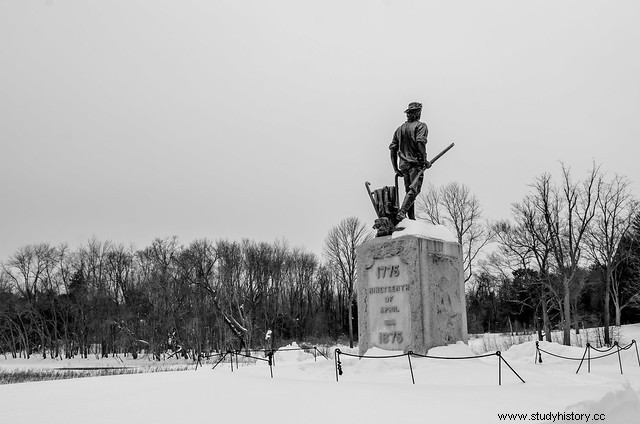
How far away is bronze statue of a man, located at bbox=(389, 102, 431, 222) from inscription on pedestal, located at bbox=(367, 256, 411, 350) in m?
1.47

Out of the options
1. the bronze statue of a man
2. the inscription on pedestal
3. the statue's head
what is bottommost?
the inscription on pedestal

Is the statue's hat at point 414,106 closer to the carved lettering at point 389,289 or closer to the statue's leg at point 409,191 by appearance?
the statue's leg at point 409,191

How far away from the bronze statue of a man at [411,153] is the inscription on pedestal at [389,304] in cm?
147

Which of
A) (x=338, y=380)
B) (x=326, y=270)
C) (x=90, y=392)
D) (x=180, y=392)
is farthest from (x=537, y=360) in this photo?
(x=326, y=270)

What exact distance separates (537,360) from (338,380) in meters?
7.23

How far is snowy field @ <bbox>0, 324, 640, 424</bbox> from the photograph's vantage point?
295 inches

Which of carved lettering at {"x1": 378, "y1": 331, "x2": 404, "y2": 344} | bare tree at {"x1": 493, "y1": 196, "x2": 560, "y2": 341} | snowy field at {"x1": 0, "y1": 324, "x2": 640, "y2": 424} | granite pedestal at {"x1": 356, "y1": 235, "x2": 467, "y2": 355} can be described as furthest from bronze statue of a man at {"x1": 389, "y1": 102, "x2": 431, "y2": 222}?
bare tree at {"x1": 493, "y1": 196, "x2": 560, "y2": 341}

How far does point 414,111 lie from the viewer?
15055 mm

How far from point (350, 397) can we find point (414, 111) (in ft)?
28.0

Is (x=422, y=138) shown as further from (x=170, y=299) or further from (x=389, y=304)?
(x=170, y=299)

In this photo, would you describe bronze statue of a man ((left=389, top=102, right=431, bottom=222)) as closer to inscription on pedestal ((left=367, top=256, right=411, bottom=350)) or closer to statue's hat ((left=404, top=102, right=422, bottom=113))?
statue's hat ((left=404, top=102, right=422, bottom=113))

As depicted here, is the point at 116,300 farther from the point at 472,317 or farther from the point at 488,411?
the point at 488,411

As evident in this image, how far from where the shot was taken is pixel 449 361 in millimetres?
12383

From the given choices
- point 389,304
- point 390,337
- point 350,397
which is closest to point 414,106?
point 389,304
